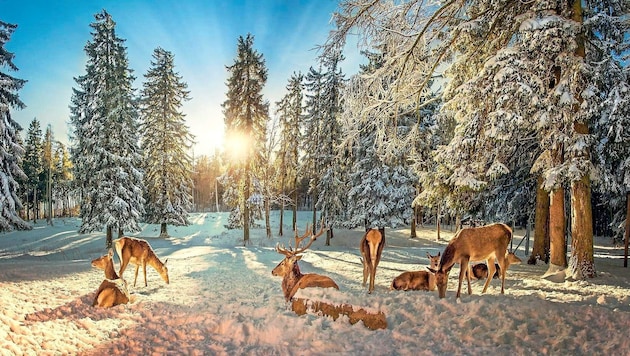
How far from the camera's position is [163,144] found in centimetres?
2852

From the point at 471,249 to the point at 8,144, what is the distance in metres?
21.3

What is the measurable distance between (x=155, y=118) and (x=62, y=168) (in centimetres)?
2816

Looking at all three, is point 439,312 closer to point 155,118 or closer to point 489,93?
point 489,93

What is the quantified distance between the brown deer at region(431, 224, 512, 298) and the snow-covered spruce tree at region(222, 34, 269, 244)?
745 inches

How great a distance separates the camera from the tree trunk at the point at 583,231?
8211mm

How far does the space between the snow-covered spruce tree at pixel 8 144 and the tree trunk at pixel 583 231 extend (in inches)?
862

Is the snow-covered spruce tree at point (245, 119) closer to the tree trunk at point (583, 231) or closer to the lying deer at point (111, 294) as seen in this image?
the lying deer at point (111, 294)

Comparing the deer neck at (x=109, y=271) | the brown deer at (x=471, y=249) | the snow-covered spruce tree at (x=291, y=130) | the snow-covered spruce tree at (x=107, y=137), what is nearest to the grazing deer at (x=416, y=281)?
the brown deer at (x=471, y=249)

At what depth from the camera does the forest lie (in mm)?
8055

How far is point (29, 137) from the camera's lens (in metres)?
43.8

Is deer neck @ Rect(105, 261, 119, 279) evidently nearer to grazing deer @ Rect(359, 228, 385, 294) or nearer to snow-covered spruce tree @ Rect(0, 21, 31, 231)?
grazing deer @ Rect(359, 228, 385, 294)

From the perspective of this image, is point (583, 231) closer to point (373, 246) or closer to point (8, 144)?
point (373, 246)

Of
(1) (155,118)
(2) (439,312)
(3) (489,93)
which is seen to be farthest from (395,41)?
(1) (155,118)

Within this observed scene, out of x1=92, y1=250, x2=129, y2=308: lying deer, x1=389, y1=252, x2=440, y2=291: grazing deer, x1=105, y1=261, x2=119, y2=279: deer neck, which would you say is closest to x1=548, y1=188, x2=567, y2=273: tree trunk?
x1=389, y1=252, x2=440, y2=291: grazing deer
